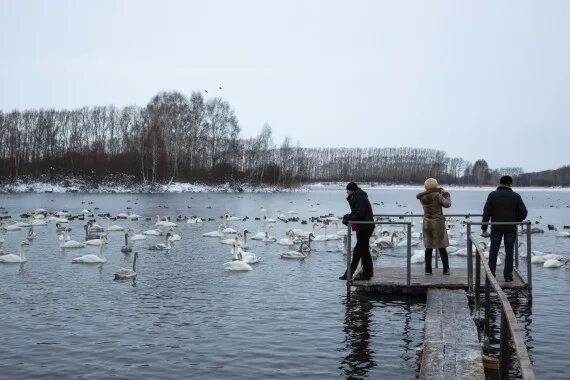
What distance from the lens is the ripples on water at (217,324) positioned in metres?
9.25

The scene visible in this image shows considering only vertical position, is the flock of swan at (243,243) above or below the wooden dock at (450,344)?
below

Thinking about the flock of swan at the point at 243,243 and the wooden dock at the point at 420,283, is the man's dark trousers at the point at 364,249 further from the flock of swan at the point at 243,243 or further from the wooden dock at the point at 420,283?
the flock of swan at the point at 243,243

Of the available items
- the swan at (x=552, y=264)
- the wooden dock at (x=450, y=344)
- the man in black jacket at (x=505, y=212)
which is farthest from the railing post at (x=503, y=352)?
the swan at (x=552, y=264)

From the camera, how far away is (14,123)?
110 metres

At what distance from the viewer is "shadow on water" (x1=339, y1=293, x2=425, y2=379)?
927 cm

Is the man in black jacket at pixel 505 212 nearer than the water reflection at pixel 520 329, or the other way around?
the water reflection at pixel 520 329

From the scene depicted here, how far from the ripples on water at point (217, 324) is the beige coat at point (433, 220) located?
4.29 ft

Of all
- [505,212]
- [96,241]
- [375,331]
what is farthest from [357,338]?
[96,241]

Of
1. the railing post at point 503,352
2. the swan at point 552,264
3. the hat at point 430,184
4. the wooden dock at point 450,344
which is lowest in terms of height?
the swan at point 552,264

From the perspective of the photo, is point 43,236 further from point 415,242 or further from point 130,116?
point 130,116

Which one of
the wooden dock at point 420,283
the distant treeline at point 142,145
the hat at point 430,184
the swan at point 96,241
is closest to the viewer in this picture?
the wooden dock at point 420,283

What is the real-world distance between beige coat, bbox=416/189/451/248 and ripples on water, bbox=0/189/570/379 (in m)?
1.31

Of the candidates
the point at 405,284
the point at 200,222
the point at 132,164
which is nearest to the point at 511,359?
the point at 405,284

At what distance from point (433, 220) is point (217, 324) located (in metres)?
4.91
